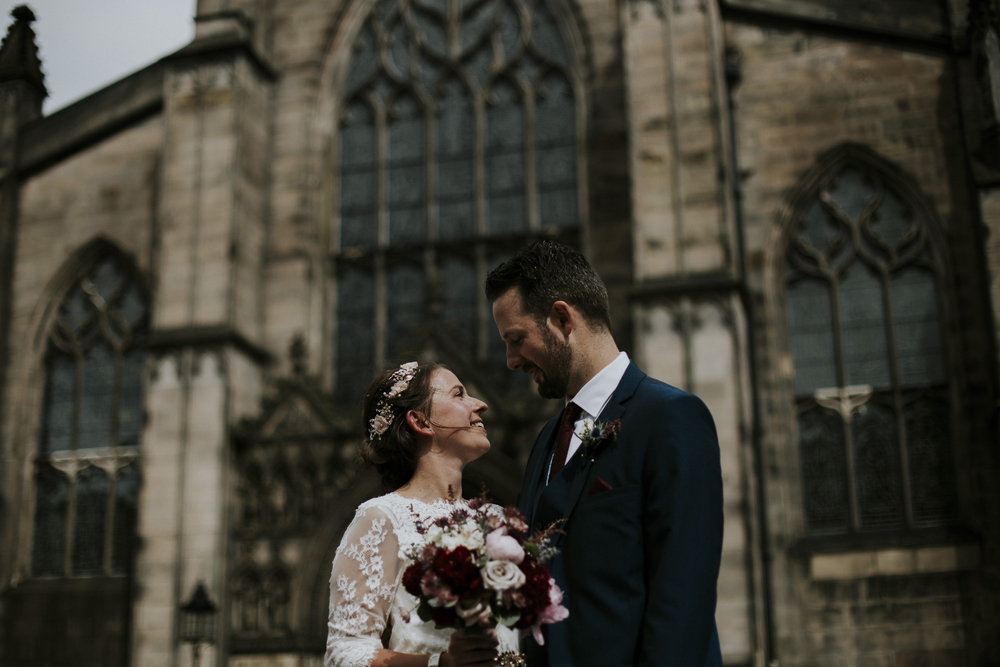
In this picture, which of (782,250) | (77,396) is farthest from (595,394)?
(77,396)

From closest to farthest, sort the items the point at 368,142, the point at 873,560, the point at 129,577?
the point at 873,560
the point at 129,577
the point at 368,142

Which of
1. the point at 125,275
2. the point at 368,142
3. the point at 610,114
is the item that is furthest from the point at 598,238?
the point at 125,275

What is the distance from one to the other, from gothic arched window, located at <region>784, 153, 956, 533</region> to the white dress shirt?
8.49 metres

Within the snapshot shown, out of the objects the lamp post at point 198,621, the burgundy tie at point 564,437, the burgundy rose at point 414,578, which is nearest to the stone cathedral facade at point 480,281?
the lamp post at point 198,621

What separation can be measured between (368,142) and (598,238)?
323 centimetres

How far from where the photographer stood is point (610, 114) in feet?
39.7

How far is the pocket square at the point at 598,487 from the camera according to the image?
2525 millimetres

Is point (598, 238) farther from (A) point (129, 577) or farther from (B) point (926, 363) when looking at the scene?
(A) point (129, 577)

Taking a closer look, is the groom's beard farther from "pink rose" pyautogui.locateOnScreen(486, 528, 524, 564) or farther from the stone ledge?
the stone ledge

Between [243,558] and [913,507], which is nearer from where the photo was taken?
[913,507]

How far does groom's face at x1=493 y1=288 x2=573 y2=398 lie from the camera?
2727 mm

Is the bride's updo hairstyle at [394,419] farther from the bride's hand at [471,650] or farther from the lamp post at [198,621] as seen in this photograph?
the lamp post at [198,621]

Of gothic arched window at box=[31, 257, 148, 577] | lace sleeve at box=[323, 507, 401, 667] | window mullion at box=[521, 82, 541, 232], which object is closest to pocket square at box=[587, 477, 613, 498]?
lace sleeve at box=[323, 507, 401, 667]

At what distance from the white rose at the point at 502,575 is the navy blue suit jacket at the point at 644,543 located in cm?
23
